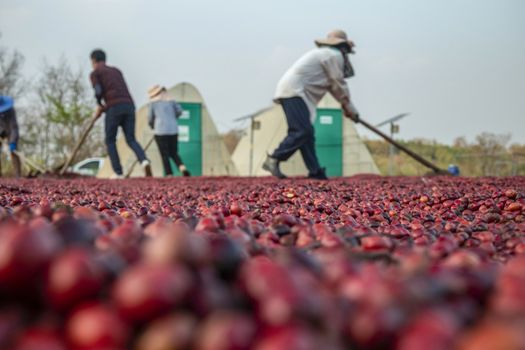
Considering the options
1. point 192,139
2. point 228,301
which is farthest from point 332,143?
point 228,301

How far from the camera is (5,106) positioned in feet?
46.7

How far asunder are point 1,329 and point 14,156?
14935 millimetres

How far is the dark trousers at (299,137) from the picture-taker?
322 inches

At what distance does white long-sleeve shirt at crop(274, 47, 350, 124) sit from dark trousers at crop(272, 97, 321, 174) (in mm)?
160

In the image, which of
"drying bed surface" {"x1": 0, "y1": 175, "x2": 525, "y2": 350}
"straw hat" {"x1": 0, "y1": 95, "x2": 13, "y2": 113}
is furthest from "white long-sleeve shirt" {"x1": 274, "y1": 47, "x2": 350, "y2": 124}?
"straw hat" {"x1": 0, "y1": 95, "x2": 13, "y2": 113}

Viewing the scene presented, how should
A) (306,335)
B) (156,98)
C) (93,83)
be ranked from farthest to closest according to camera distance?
(156,98) < (93,83) < (306,335)

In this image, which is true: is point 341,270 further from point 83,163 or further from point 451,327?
point 83,163

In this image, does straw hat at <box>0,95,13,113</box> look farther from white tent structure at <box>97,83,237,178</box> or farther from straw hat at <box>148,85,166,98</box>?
white tent structure at <box>97,83,237,178</box>

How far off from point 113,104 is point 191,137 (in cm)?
1075

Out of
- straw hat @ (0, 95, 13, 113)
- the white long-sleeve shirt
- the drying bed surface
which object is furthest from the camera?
straw hat @ (0, 95, 13, 113)

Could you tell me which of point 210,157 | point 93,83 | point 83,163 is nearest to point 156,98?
point 93,83

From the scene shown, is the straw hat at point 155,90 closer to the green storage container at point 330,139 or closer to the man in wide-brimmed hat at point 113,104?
the man in wide-brimmed hat at point 113,104

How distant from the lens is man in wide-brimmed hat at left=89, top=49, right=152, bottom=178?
1080cm

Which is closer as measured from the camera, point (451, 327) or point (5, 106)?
point (451, 327)
